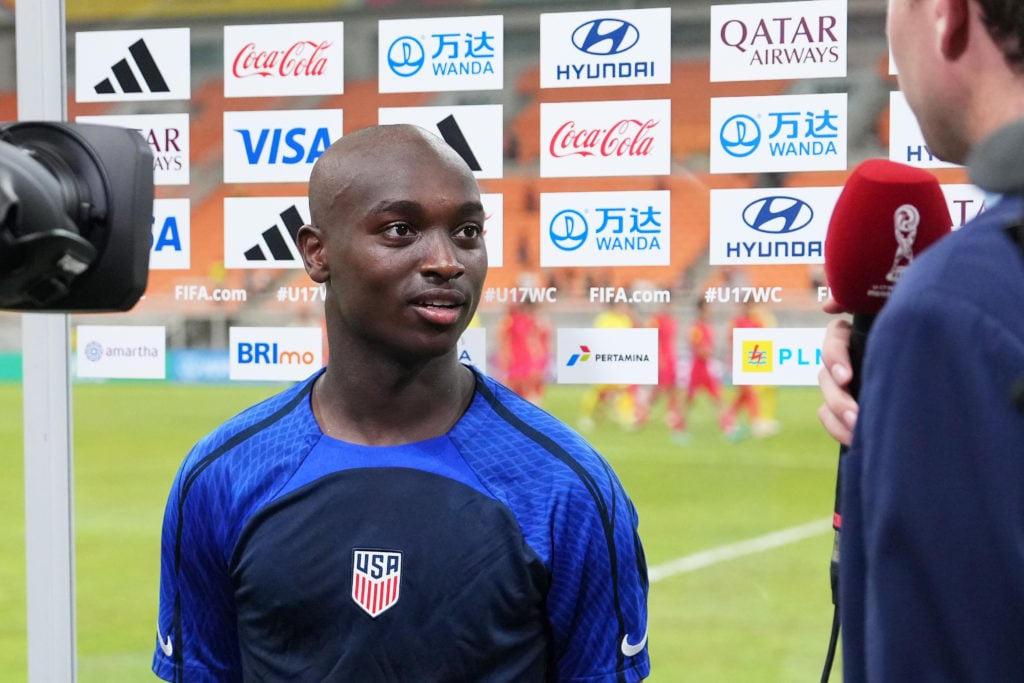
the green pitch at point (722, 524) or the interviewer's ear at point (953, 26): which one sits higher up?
the interviewer's ear at point (953, 26)

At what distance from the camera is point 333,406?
1.36 m

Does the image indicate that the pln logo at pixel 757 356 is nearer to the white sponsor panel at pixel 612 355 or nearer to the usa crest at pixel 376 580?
the white sponsor panel at pixel 612 355

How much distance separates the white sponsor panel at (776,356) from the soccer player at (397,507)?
82cm

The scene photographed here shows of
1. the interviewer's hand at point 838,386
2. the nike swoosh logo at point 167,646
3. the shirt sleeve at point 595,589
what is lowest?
the nike swoosh logo at point 167,646

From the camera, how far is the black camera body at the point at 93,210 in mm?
1008

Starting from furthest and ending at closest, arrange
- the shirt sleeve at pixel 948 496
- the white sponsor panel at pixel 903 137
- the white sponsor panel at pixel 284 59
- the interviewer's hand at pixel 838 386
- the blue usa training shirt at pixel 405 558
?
1. the white sponsor panel at pixel 284 59
2. the white sponsor panel at pixel 903 137
3. the blue usa training shirt at pixel 405 558
4. the interviewer's hand at pixel 838 386
5. the shirt sleeve at pixel 948 496

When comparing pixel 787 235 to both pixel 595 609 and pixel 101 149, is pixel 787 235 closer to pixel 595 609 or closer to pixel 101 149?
pixel 595 609

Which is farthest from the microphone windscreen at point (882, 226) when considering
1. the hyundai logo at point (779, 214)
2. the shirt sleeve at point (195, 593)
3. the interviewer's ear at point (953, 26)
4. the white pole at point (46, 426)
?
the white pole at point (46, 426)

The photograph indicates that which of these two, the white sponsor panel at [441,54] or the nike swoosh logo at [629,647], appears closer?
the nike swoosh logo at [629,647]

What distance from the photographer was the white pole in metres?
2.37

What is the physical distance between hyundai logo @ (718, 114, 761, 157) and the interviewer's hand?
128 cm

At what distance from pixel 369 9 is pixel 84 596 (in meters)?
1.40

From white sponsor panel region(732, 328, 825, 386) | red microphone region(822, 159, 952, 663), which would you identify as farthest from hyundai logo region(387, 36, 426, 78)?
red microphone region(822, 159, 952, 663)

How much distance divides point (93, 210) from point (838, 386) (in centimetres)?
69
